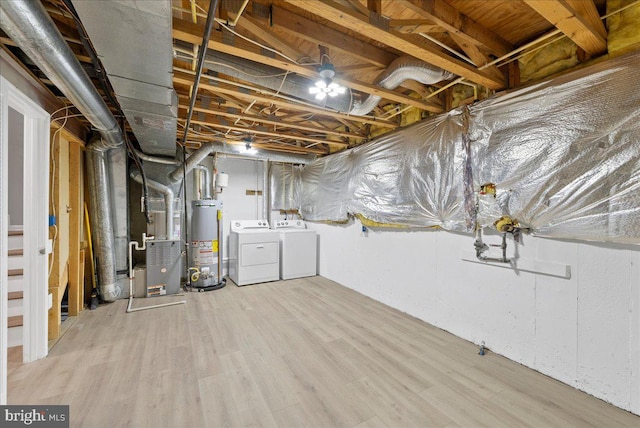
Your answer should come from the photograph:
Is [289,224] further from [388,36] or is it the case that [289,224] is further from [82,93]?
[388,36]

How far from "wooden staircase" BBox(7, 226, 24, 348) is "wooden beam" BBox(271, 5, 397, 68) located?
9.89ft

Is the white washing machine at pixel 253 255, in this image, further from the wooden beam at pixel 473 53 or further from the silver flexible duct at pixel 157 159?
the wooden beam at pixel 473 53

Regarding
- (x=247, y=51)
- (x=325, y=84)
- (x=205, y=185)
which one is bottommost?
(x=205, y=185)

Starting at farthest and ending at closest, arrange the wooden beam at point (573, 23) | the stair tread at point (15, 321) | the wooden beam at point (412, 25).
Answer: the stair tread at point (15, 321)
the wooden beam at point (412, 25)
the wooden beam at point (573, 23)

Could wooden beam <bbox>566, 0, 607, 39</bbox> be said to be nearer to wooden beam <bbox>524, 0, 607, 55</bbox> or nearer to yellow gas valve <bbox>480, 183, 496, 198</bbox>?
wooden beam <bbox>524, 0, 607, 55</bbox>

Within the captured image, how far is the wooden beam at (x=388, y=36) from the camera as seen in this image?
133 centimetres

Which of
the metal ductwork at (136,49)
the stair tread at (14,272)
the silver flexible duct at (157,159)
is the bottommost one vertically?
the stair tread at (14,272)

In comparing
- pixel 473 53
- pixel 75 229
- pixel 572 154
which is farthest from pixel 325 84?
pixel 75 229

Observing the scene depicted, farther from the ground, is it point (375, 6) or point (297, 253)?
point (375, 6)

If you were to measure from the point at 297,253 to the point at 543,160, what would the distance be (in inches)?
139

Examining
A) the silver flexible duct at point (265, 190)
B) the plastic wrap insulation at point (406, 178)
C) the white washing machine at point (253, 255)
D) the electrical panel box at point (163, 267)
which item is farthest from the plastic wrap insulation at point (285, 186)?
the electrical panel box at point (163, 267)

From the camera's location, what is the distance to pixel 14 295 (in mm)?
2418

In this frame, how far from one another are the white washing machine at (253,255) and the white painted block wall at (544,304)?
2.08 meters

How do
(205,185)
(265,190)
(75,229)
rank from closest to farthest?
(75,229)
(205,185)
(265,190)
